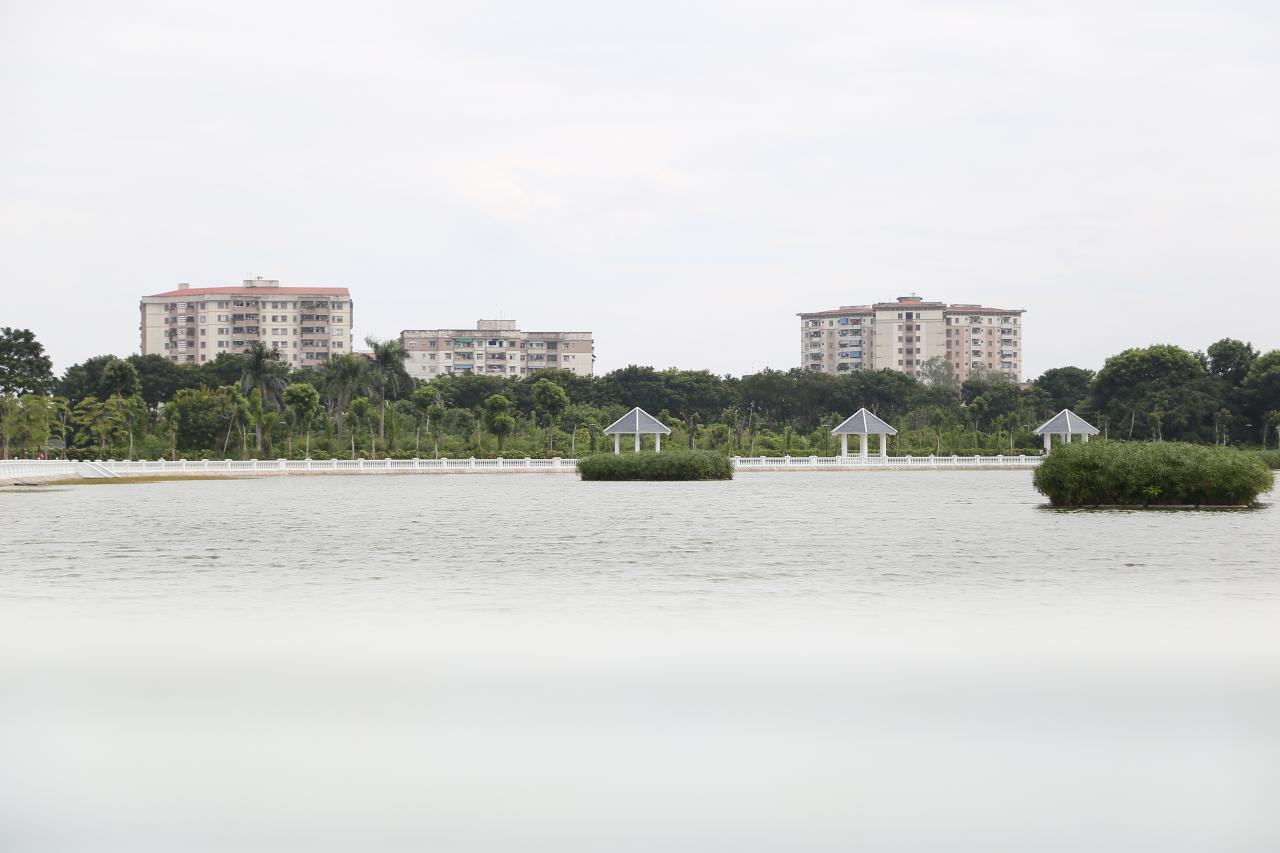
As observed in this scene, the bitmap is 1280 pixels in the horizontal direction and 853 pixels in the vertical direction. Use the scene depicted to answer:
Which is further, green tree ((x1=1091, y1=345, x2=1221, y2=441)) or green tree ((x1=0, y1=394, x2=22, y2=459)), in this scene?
green tree ((x1=1091, y1=345, x2=1221, y2=441))

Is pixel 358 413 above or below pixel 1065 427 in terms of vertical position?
above

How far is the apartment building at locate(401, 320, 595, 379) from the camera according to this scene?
143375 mm

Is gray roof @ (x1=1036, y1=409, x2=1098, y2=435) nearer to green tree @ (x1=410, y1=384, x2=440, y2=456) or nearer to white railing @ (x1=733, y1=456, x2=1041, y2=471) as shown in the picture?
white railing @ (x1=733, y1=456, x2=1041, y2=471)

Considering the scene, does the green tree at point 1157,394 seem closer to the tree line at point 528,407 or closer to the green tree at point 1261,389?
the tree line at point 528,407

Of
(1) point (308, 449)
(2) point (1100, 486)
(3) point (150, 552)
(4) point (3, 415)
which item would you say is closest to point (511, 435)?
(1) point (308, 449)

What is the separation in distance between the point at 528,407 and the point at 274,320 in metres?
53.4

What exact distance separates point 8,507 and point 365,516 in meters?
10.4

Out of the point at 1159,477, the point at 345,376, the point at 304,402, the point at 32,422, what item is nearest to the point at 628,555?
the point at 1159,477

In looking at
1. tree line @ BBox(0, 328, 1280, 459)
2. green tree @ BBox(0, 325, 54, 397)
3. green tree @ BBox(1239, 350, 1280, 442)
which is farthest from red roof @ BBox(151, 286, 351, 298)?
green tree @ BBox(1239, 350, 1280, 442)

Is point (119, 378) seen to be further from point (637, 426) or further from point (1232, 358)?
point (1232, 358)

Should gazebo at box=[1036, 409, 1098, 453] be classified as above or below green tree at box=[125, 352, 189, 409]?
below

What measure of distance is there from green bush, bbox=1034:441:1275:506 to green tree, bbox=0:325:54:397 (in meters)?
54.4

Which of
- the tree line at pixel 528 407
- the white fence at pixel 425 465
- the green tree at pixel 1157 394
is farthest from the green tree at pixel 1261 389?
the white fence at pixel 425 465

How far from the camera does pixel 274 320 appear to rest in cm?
13062
